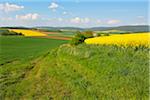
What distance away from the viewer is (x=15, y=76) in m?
15.3

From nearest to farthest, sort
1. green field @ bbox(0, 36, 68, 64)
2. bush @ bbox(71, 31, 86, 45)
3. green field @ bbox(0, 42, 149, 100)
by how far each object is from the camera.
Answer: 1. green field @ bbox(0, 42, 149, 100)
2. green field @ bbox(0, 36, 68, 64)
3. bush @ bbox(71, 31, 86, 45)

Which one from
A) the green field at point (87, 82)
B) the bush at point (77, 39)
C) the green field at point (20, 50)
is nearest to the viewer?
the green field at point (87, 82)

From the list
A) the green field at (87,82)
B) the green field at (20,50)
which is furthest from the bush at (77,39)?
the green field at (87,82)

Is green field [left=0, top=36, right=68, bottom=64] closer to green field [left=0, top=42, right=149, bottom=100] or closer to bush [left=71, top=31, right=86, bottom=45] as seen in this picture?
bush [left=71, top=31, right=86, bottom=45]

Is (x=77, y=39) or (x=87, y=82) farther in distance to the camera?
(x=77, y=39)

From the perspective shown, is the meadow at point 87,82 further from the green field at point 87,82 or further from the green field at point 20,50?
the green field at point 20,50

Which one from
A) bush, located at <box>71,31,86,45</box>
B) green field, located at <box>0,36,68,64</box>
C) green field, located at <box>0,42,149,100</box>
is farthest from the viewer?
bush, located at <box>71,31,86,45</box>

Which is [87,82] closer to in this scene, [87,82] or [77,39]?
[87,82]

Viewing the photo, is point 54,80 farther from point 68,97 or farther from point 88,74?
point 68,97

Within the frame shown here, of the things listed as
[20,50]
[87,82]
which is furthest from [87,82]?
[20,50]

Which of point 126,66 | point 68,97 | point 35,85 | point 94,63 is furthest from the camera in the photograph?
point 94,63

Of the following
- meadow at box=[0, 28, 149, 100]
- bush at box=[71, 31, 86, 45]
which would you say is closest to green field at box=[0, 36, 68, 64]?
bush at box=[71, 31, 86, 45]

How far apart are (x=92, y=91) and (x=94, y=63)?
4.15 meters

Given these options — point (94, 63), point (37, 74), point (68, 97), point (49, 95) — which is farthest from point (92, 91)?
point (37, 74)
